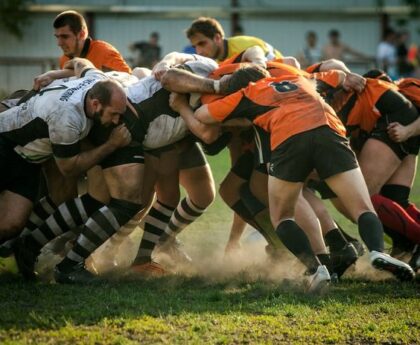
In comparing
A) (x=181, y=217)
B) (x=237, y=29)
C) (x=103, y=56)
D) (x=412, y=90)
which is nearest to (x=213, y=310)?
(x=181, y=217)

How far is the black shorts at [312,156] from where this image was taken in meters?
6.84

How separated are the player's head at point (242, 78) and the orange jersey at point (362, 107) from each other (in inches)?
42.8

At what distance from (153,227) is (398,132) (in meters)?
2.16

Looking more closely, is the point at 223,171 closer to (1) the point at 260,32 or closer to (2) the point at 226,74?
(2) the point at 226,74

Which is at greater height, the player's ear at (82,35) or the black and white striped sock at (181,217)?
the player's ear at (82,35)

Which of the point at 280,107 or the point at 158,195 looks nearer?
the point at 280,107

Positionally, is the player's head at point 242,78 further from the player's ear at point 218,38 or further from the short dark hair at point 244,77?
the player's ear at point 218,38

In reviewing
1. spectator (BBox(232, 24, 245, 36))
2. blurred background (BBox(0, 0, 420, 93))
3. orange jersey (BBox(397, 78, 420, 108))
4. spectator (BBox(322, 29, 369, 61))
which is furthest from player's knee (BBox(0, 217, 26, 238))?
blurred background (BBox(0, 0, 420, 93))

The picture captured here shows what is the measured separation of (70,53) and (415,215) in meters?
3.57

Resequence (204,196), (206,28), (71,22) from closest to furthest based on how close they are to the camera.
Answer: (204,196) < (71,22) < (206,28)

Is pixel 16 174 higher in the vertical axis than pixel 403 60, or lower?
higher

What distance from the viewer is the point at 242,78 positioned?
742 centimetres

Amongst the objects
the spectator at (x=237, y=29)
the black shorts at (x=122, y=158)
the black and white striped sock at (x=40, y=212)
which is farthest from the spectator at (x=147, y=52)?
the black shorts at (x=122, y=158)

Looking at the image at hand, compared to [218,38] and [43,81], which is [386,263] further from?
[218,38]
